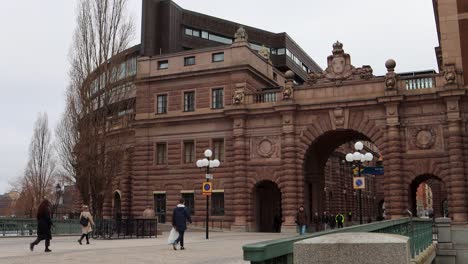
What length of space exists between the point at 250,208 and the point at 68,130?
13.9 metres

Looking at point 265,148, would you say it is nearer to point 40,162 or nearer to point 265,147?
point 265,147

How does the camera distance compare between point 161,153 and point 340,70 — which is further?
point 161,153

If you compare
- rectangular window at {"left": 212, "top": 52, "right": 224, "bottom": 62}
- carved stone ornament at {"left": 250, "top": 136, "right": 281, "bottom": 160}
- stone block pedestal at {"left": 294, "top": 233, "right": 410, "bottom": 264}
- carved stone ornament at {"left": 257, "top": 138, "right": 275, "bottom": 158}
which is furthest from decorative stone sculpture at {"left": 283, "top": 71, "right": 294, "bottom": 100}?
stone block pedestal at {"left": 294, "top": 233, "right": 410, "bottom": 264}

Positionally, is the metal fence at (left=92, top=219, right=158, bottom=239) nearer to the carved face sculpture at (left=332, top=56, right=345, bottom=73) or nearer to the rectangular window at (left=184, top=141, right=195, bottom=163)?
the rectangular window at (left=184, top=141, right=195, bottom=163)

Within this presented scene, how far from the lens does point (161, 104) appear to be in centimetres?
4259

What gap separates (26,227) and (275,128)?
17755 mm

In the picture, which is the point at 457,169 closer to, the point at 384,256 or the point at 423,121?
the point at 423,121

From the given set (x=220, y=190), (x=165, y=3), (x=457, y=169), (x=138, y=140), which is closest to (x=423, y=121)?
(x=457, y=169)

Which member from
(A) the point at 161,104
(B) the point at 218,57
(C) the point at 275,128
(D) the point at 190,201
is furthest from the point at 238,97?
(D) the point at 190,201

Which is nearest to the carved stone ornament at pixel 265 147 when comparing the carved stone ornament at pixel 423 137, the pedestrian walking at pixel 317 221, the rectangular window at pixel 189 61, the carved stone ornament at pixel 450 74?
the pedestrian walking at pixel 317 221

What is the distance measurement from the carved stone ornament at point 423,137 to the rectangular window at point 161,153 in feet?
62.4

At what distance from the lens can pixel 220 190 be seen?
38.8 meters

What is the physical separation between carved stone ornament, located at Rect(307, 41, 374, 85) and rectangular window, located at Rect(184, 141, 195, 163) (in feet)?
35.2

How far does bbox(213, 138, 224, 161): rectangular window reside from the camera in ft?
130
